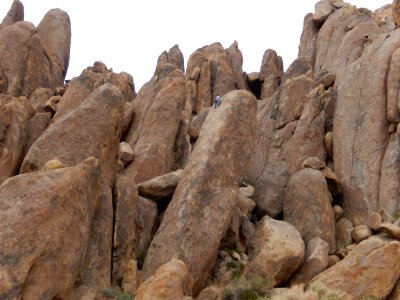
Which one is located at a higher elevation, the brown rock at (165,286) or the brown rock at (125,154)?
the brown rock at (125,154)

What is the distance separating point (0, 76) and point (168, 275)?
38.6 metres

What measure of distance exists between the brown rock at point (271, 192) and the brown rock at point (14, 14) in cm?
4493

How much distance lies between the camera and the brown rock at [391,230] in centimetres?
2348

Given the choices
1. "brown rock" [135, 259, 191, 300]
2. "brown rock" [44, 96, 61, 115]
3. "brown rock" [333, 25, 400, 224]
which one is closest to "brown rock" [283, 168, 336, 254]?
"brown rock" [333, 25, 400, 224]

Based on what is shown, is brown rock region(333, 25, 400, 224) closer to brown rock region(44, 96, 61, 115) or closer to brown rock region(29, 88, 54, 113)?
brown rock region(44, 96, 61, 115)

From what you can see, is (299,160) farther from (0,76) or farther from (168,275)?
(0,76)

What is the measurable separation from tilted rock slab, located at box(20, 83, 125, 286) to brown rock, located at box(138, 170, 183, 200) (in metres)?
2.22

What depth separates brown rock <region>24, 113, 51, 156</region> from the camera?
32.9m

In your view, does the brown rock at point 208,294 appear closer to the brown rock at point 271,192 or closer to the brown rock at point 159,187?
the brown rock at point 159,187

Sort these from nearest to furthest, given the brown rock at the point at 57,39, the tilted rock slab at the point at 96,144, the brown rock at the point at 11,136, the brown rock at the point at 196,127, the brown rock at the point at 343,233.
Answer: the tilted rock slab at the point at 96,144, the brown rock at the point at 343,233, the brown rock at the point at 11,136, the brown rock at the point at 196,127, the brown rock at the point at 57,39

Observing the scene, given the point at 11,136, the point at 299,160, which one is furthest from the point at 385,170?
the point at 11,136

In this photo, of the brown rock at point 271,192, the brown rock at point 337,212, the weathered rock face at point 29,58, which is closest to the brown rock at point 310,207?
the brown rock at point 271,192

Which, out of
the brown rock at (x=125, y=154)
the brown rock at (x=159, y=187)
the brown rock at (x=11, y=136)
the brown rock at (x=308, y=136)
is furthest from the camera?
the brown rock at (x=308, y=136)

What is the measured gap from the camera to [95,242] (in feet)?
68.4
